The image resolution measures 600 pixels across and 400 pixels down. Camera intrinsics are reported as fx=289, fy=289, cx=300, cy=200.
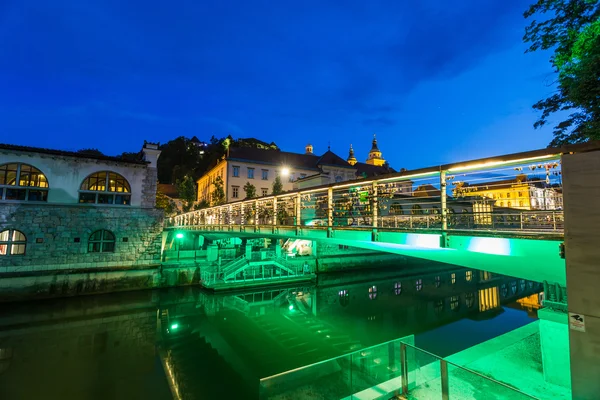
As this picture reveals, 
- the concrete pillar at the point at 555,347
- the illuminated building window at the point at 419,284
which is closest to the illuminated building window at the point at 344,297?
the illuminated building window at the point at 419,284

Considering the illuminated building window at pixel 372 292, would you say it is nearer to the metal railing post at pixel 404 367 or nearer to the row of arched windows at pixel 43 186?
the metal railing post at pixel 404 367

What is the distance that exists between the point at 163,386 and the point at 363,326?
31.2 ft

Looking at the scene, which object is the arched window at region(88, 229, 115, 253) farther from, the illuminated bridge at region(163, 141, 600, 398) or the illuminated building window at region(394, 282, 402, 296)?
the illuminated building window at region(394, 282, 402, 296)

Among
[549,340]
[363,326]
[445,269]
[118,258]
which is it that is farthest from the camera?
[445,269]

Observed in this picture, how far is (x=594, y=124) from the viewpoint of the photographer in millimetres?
8531

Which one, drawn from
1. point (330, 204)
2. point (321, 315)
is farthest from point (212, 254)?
point (330, 204)

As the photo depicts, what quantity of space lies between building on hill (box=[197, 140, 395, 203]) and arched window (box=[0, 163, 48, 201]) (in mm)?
25145

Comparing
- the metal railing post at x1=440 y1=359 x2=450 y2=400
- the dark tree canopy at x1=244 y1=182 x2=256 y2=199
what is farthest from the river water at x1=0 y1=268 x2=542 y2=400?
the dark tree canopy at x1=244 y1=182 x2=256 y2=199

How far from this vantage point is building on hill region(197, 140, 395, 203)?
44.2 meters

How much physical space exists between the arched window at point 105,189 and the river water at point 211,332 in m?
6.62

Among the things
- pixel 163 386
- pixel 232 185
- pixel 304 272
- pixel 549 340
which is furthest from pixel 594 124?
pixel 232 185

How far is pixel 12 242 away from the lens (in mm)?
17406

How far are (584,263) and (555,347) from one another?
11.3 feet

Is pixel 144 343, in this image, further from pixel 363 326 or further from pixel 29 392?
pixel 363 326
